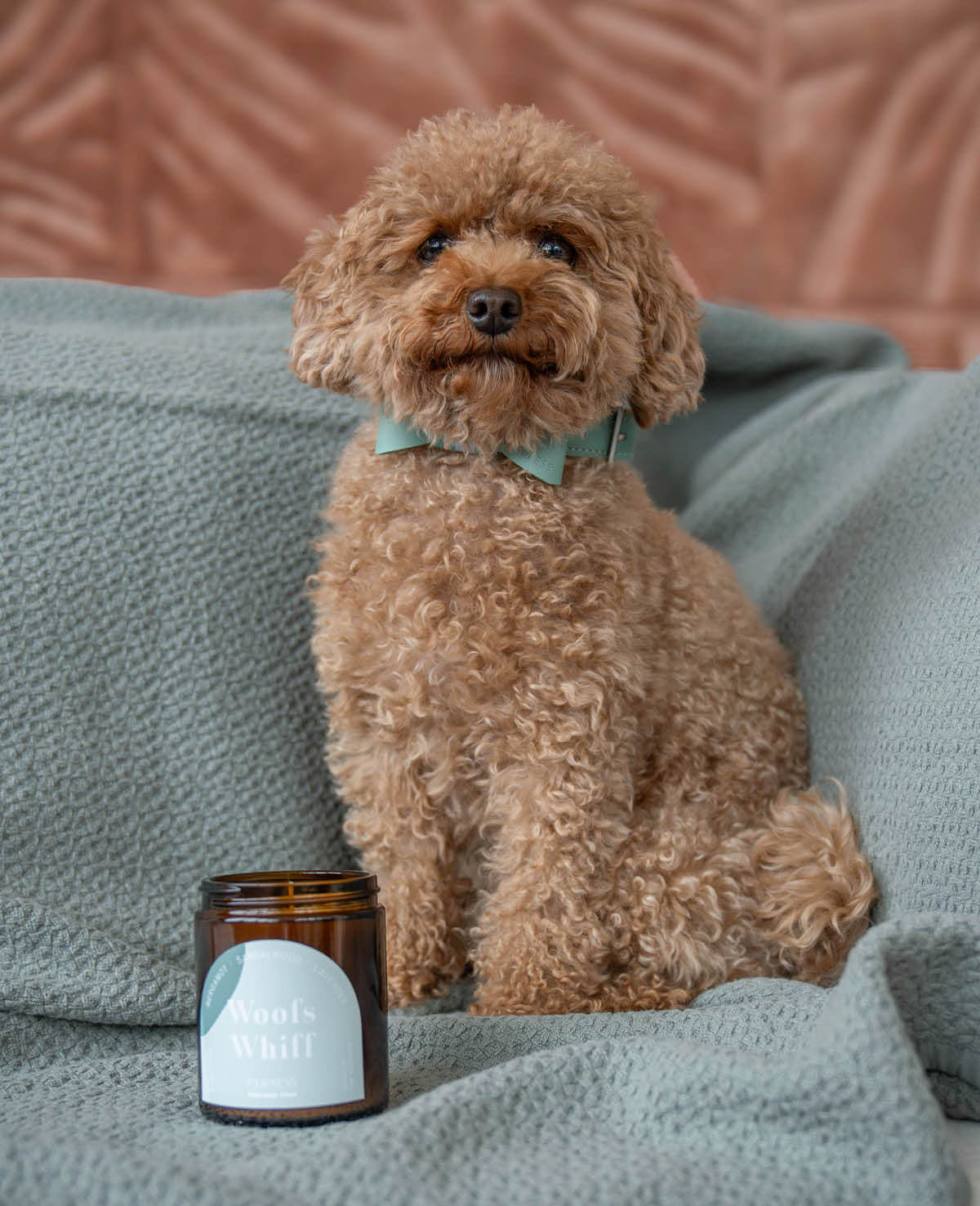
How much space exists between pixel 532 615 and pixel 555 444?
150mm

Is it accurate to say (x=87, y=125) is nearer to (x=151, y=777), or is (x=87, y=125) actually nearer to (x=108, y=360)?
(x=108, y=360)

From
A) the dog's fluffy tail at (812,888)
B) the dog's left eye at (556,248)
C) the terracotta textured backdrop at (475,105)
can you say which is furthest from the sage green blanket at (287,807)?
the terracotta textured backdrop at (475,105)

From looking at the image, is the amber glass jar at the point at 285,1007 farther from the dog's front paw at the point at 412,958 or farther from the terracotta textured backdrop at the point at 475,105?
the terracotta textured backdrop at the point at 475,105

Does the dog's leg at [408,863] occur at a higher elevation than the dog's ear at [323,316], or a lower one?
lower

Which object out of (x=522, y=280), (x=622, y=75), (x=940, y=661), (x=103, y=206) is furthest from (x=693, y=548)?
(x=103, y=206)

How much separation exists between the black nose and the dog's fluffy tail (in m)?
0.50

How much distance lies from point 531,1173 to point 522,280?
63 cm

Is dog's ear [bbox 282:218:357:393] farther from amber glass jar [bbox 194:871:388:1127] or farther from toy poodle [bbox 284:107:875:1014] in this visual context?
amber glass jar [bbox 194:871:388:1127]

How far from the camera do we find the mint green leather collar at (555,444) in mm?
1049

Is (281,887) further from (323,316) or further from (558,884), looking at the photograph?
(323,316)

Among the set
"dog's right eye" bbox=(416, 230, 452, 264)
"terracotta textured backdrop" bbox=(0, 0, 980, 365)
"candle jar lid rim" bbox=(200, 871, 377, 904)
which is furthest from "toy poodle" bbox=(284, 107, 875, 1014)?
"terracotta textured backdrop" bbox=(0, 0, 980, 365)

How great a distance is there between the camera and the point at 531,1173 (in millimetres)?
724

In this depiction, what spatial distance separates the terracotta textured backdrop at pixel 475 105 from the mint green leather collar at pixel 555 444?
50.3 inches

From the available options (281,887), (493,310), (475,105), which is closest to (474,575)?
(493,310)
